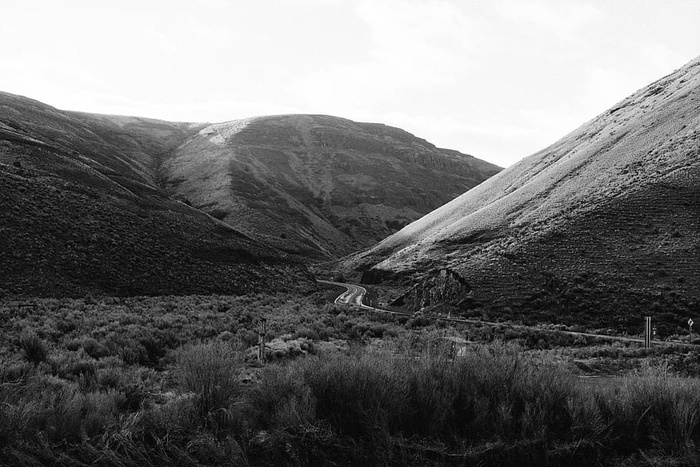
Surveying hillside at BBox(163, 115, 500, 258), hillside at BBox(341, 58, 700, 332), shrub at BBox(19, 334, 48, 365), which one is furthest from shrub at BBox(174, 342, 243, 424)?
hillside at BBox(163, 115, 500, 258)

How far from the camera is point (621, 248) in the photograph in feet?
124

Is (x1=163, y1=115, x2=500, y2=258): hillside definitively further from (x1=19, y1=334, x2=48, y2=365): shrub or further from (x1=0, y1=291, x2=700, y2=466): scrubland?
(x1=0, y1=291, x2=700, y2=466): scrubland

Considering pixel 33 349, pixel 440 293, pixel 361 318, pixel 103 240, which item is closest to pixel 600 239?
pixel 440 293

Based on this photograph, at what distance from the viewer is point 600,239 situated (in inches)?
1551

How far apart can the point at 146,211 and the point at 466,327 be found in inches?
1452

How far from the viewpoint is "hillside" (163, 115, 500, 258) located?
334 feet

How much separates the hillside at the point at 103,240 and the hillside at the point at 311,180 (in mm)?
32778

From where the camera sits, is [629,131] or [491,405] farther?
[629,131]

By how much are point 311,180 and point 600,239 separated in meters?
109

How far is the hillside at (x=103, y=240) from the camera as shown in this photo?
33375mm

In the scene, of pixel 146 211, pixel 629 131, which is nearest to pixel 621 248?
pixel 629 131

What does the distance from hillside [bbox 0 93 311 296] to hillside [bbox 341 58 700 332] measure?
1852 cm

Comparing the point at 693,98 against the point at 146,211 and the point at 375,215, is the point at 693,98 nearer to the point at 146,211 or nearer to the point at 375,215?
the point at 146,211

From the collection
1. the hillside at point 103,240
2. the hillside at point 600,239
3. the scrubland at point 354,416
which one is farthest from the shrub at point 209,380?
the hillside at point 600,239
